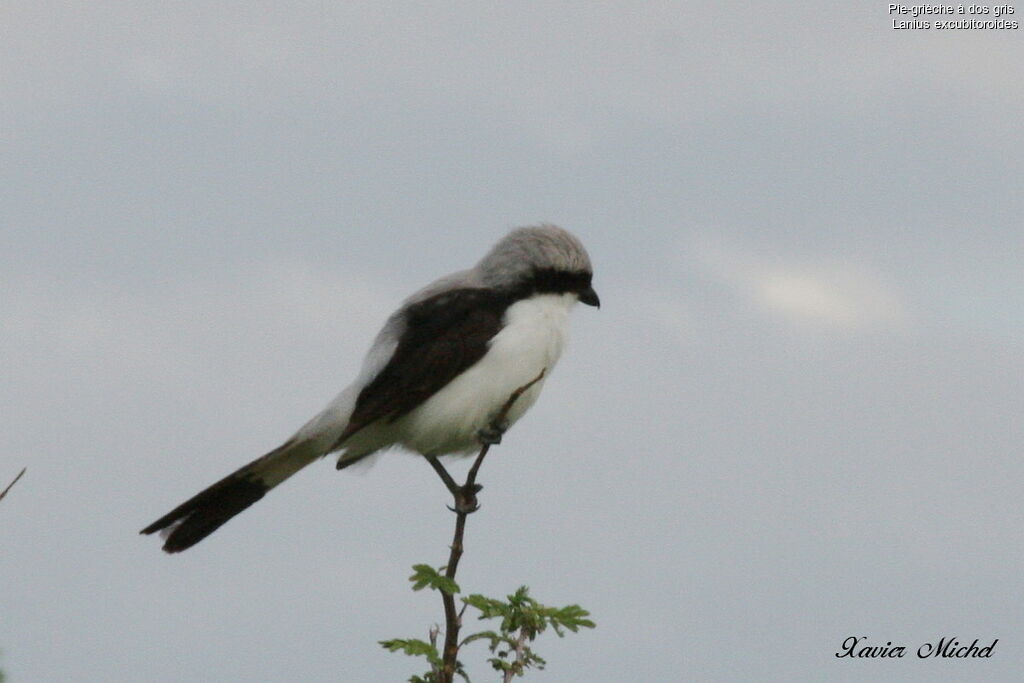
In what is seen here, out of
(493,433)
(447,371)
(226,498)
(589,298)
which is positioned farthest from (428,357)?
(226,498)

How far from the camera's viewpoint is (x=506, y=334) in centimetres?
806

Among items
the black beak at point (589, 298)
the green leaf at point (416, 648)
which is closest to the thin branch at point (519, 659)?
the green leaf at point (416, 648)

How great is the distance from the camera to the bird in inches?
315

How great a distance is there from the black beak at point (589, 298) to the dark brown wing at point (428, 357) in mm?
550

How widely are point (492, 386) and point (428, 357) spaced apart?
1.28 ft

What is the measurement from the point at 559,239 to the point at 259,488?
2.33m

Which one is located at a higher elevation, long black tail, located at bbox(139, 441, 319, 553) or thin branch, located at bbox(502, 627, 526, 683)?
long black tail, located at bbox(139, 441, 319, 553)

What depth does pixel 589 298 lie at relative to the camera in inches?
335

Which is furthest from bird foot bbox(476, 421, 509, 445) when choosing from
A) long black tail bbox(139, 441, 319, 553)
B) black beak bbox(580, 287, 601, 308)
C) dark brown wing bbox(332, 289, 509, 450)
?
long black tail bbox(139, 441, 319, 553)

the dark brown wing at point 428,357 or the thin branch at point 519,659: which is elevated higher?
the dark brown wing at point 428,357

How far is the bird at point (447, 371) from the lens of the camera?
8008mm

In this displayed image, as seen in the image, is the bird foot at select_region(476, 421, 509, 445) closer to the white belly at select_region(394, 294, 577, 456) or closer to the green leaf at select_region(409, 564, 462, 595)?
the white belly at select_region(394, 294, 577, 456)

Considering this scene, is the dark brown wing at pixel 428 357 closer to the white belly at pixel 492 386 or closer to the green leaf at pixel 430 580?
the white belly at pixel 492 386

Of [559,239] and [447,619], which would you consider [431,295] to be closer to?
[559,239]
